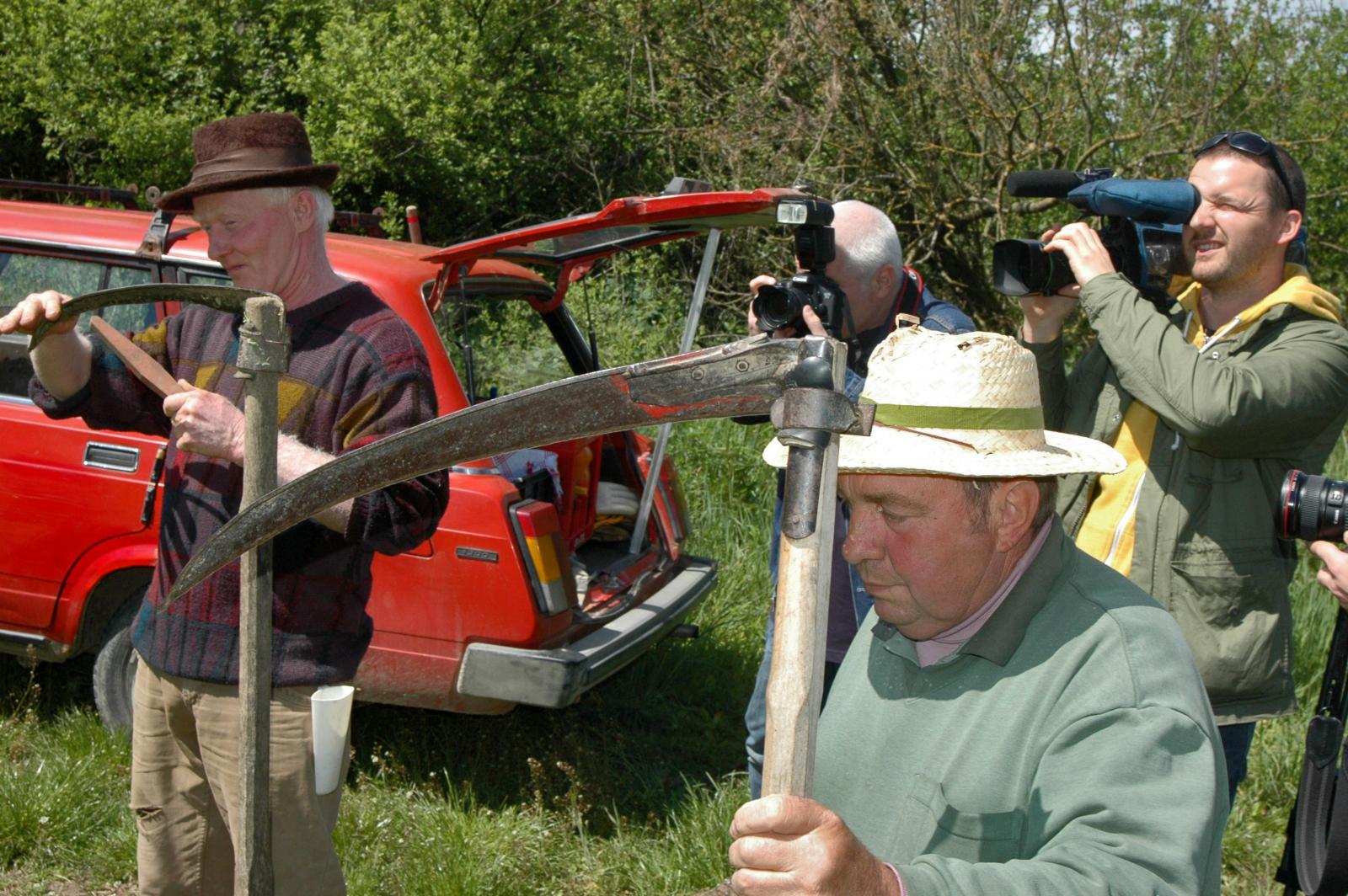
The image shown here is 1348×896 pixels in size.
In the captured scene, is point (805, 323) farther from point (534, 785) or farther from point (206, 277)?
point (206, 277)

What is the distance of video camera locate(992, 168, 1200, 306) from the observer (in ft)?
8.86

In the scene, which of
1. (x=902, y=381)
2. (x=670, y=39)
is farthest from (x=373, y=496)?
(x=670, y=39)

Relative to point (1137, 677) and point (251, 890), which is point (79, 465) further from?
point (1137, 677)

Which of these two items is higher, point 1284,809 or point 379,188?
point 379,188

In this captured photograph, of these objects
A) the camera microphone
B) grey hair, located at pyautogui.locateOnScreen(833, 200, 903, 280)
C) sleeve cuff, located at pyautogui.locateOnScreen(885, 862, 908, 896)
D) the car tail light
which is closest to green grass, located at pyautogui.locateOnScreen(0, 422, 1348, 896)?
the car tail light

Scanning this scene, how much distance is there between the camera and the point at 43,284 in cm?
427

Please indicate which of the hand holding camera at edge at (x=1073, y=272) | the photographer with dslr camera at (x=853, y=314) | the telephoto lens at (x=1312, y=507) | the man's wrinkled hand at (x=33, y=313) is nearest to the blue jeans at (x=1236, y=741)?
the telephoto lens at (x=1312, y=507)

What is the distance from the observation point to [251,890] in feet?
7.45

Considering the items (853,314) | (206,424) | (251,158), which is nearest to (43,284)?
(251,158)

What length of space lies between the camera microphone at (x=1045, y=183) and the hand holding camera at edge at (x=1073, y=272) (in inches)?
6.2

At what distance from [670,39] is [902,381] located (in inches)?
331

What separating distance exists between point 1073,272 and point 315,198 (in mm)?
1633

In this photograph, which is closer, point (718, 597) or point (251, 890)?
point (251, 890)

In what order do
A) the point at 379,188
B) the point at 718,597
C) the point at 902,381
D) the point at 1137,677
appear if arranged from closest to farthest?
the point at 1137,677
the point at 902,381
the point at 718,597
the point at 379,188
